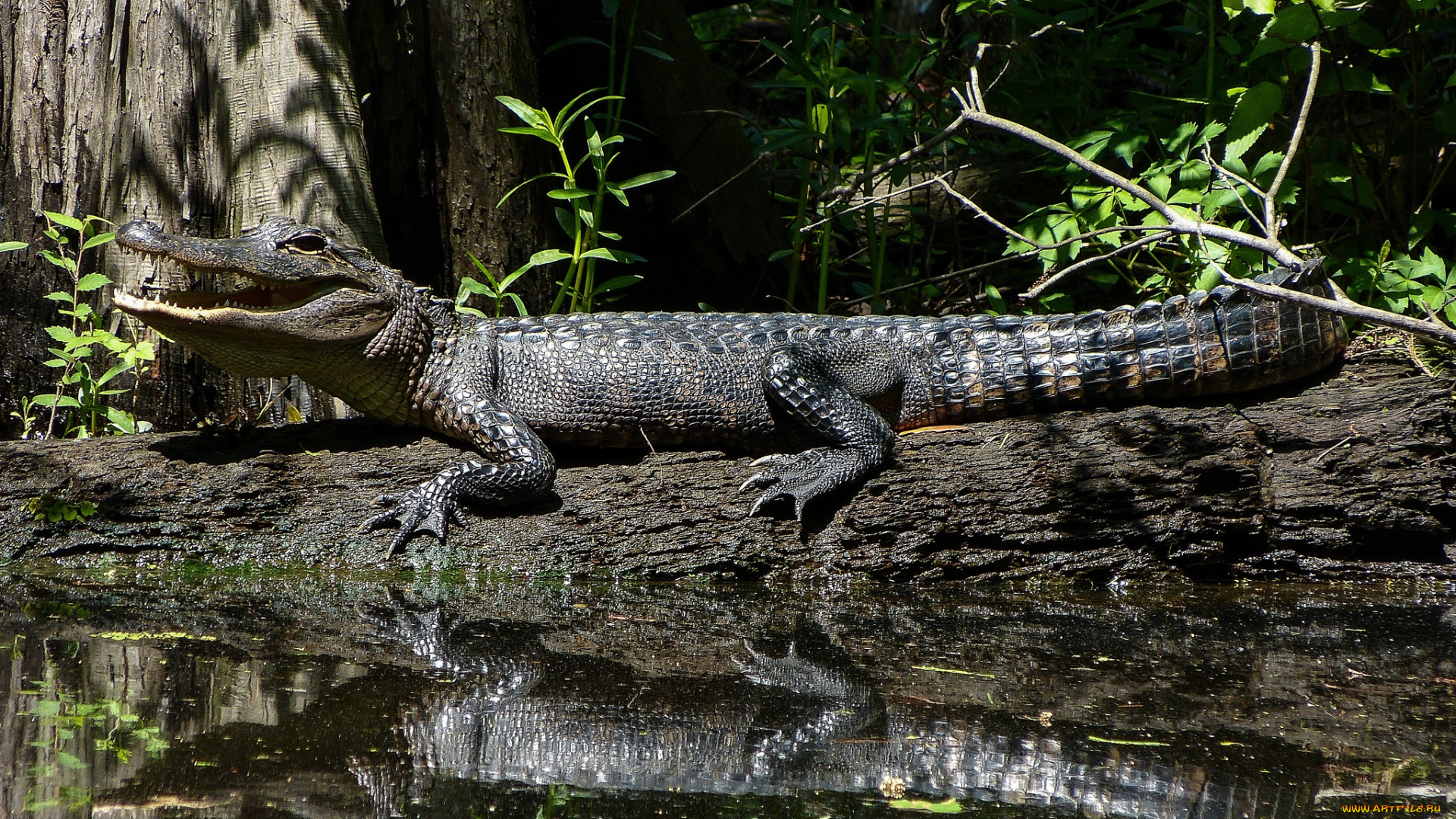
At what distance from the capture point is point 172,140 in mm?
4215

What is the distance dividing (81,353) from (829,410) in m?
2.89

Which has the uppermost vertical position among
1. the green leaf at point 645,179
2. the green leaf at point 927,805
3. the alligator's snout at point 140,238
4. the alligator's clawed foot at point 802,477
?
the green leaf at point 645,179

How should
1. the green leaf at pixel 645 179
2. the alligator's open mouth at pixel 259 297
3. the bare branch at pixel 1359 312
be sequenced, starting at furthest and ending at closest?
the green leaf at pixel 645 179, the alligator's open mouth at pixel 259 297, the bare branch at pixel 1359 312

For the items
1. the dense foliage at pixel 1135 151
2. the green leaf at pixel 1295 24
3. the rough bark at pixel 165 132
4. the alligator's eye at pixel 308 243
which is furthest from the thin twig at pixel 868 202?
the rough bark at pixel 165 132

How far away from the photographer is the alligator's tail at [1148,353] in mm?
3820

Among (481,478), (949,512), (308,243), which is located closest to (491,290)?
(308,243)

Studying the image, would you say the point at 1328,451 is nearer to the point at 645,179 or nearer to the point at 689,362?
the point at 689,362

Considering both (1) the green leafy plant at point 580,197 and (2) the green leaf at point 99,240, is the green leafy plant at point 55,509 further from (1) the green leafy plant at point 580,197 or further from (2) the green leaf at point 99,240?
(1) the green leafy plant at point 580,197

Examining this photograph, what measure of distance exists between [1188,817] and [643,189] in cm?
451

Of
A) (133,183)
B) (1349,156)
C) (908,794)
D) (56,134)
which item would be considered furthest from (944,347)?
(56,134)

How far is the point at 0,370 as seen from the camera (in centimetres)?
433

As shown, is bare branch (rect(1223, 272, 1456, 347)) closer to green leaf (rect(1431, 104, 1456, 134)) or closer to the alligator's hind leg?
the alligator's hind leg

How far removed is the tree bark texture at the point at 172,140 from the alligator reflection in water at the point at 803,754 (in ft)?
8.95

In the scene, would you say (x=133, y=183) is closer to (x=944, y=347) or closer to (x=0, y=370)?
(x=0, y=370)
